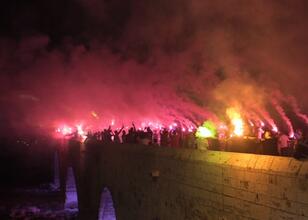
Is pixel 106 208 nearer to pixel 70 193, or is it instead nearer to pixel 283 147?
pixel 283 147

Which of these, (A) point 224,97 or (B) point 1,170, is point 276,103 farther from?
(B) point 1,170

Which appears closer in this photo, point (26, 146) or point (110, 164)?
point (110, 164)

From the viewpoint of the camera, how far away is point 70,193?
121ft

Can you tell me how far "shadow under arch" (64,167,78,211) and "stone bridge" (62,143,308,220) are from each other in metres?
18.3

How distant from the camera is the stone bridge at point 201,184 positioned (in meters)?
6.34

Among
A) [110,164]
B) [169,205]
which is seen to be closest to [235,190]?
[169,205]

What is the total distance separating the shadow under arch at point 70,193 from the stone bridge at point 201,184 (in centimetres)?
1827

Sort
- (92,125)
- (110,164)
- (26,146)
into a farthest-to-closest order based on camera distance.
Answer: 1. (26,146)
2. (92,125)
3. (110,164)

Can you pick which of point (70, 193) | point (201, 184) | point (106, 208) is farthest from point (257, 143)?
point (70, 193)

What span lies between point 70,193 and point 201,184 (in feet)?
97.3

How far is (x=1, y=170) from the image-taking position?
5900 cm

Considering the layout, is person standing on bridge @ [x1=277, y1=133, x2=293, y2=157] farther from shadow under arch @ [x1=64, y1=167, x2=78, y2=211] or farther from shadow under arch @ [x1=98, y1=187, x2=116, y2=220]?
shadow under arch @ [x1=64, y1=167, x2=78, y2=211]

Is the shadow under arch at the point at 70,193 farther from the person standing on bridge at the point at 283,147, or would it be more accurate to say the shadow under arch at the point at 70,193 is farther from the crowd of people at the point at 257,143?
the person standing on bridge at the point at 283,147

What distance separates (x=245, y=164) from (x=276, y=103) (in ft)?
78.1
